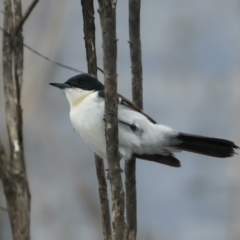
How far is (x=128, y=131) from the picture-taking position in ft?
6.73

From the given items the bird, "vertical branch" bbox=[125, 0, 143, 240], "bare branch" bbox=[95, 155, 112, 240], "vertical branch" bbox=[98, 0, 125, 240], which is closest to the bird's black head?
the bird

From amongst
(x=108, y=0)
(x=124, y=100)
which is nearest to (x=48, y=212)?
(x=124, y=100)

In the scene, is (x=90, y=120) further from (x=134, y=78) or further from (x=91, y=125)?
(x=134, y=78)

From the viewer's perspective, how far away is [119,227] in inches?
58.3

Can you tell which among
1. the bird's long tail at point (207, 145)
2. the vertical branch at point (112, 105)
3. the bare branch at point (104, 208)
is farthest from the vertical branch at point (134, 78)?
the bird's long tail at point (207, 145)

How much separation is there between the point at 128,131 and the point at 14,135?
92 centimetres

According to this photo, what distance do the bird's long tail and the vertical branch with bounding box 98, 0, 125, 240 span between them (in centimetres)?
49

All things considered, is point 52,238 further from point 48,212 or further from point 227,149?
point 227,149

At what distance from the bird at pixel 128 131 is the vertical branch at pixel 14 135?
2.38ft

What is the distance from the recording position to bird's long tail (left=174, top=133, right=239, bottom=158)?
74.4 inches

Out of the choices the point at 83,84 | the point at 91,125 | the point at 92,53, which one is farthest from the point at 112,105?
the point at 83,84

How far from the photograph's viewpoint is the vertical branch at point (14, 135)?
1.09 metres

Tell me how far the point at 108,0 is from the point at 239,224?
7.51 ft

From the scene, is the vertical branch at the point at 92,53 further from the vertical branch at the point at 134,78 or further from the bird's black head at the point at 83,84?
the bird's black head at the point at 83,84
